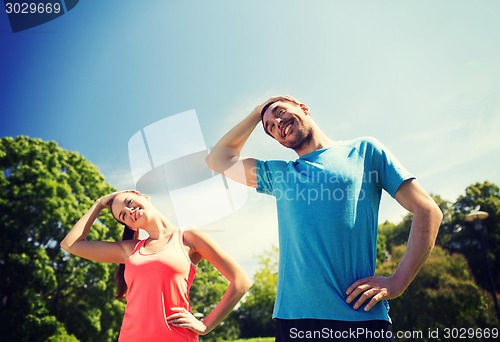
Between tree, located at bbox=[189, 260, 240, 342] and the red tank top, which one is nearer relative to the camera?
the red tank top

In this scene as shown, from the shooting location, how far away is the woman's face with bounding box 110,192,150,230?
3232mm

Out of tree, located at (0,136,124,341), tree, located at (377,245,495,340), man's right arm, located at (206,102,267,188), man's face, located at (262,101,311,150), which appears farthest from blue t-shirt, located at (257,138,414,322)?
tree, located at (377,245,495,340)

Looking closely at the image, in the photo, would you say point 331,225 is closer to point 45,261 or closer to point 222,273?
point 222,273

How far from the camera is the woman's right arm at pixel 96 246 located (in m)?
3.27

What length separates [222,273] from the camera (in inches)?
125

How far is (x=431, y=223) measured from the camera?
211 cm

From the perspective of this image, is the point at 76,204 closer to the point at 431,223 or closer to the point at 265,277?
the point at 431,223

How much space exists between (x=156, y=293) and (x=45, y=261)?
48.1 ft

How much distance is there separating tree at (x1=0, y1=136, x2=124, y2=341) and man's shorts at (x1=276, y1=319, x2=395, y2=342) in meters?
14.6

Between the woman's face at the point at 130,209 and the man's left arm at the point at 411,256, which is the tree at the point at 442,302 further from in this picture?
the man's left arm at the point at 411,256

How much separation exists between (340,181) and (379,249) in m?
27.4

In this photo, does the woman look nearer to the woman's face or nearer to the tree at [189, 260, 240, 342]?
the woman's face

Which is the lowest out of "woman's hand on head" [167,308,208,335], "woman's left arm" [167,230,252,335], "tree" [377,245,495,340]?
"woman's hand on head" [167,308,208,335]

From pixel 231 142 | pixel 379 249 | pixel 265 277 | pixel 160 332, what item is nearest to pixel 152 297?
pixel 160 332
